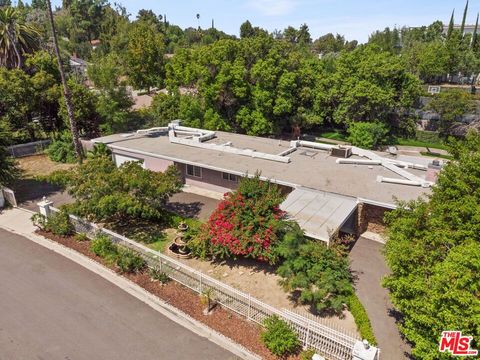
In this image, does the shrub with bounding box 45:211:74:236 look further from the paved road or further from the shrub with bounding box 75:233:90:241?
the paved road

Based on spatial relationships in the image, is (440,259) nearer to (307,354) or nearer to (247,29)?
(307,354)

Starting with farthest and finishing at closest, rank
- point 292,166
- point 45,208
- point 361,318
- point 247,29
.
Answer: point 247,29 → point 292,166 → point 45,208 → point 361,318

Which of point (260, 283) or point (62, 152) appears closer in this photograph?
point (260, 283)

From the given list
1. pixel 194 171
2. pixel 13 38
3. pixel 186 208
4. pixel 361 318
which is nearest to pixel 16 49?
pixel 13 38

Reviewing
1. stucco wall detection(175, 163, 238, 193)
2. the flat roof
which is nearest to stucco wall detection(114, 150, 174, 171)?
the flat roof

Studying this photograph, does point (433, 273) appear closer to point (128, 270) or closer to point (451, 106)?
point (128, 270)
